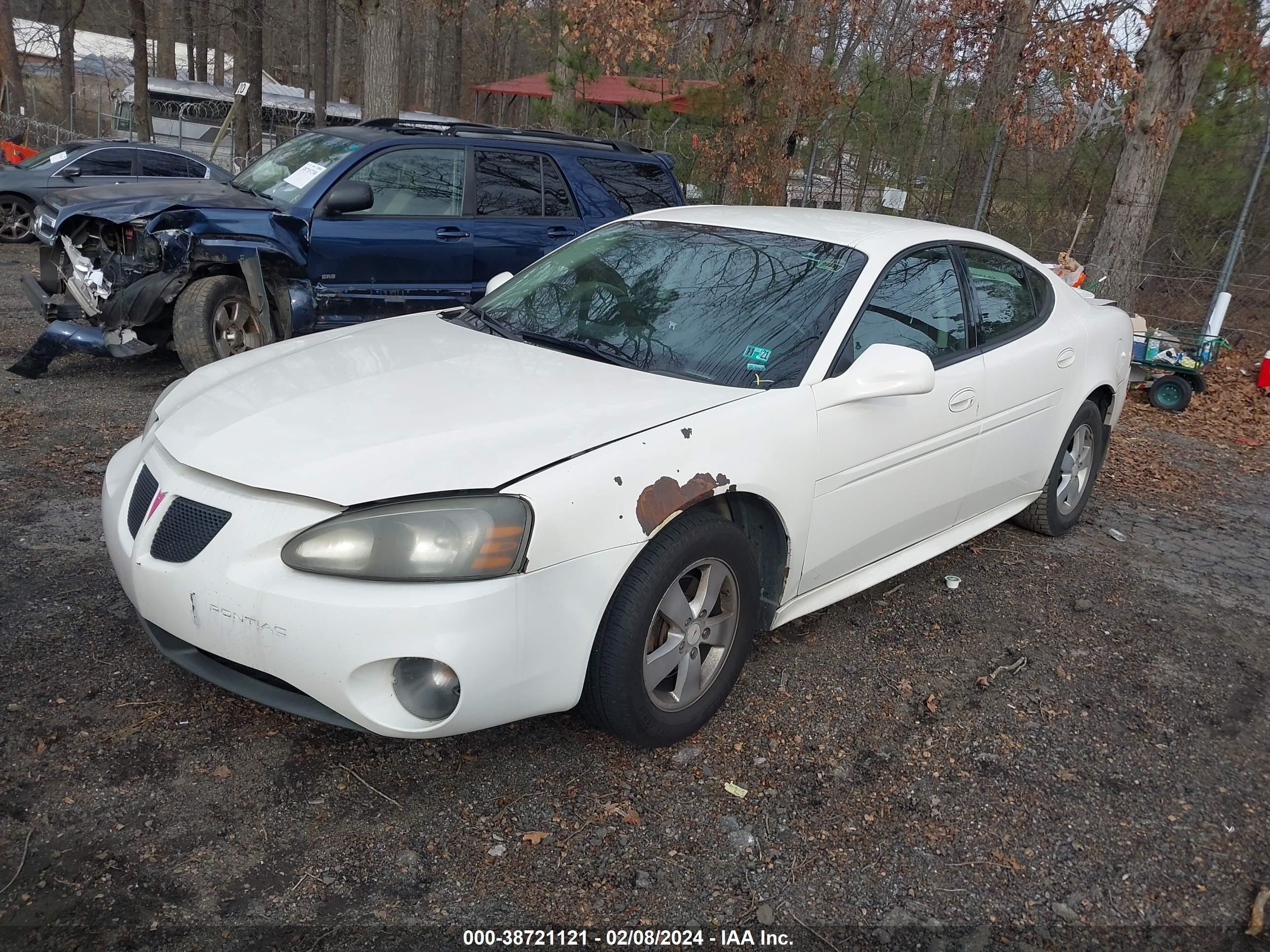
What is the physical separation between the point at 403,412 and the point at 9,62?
1074 inches

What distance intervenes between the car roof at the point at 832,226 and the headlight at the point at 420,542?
1967 millimetres

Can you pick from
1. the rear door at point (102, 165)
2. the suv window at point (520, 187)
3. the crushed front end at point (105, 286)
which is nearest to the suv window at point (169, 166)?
the rear door at point (102, 165)

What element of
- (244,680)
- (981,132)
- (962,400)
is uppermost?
(981,132)

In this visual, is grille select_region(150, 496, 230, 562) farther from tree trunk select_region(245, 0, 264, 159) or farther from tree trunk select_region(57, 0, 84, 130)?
tree trunk select_region(57, 0, 84, 130)

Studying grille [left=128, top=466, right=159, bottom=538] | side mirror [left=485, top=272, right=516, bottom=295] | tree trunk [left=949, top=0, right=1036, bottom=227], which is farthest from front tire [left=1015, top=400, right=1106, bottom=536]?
tree trunk [left=949, top=0, right=1036, bottom=227]

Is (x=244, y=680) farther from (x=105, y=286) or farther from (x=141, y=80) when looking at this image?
(x=141, y=80)

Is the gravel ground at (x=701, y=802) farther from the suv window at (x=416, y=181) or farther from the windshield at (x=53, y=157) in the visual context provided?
the windshield at (x=53, y=157)

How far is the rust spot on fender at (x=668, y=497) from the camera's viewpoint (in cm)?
271

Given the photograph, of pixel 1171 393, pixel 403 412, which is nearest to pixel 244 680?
pixel 403 412

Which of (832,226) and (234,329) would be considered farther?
(234,329)

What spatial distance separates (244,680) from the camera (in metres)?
2.66

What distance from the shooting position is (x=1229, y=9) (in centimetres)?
932

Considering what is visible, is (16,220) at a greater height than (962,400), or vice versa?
(962,400)

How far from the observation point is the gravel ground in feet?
7.89
